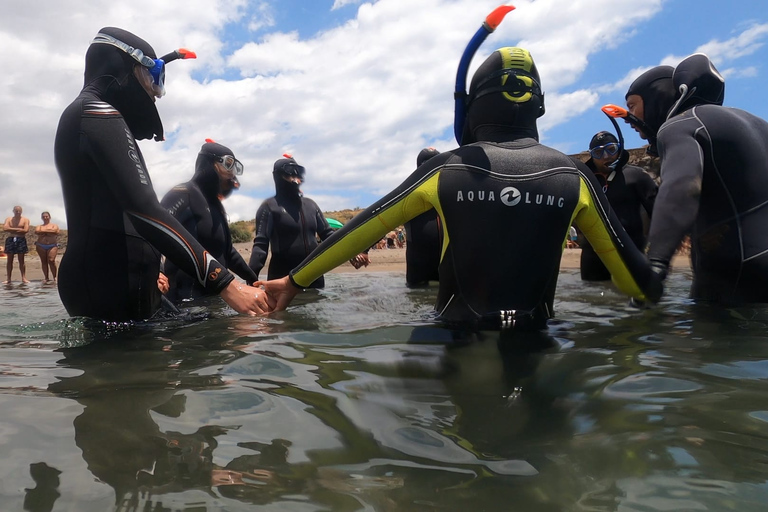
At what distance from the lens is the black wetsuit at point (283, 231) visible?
6293 millimetres

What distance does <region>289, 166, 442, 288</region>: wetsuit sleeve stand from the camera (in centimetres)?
227

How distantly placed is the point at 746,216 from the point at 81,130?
3439 mm

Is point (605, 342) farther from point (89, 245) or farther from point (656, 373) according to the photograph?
point (89, 245)

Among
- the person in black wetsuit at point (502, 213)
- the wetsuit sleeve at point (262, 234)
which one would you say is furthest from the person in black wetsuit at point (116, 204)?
the wetsuit sleeve at point (262, 234)

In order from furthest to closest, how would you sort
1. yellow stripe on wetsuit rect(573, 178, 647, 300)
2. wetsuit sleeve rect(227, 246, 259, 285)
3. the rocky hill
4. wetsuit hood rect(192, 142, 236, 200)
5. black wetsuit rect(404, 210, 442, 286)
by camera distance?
the rocky hill
black wetsuit rect(404, 210, 442, 286)
wetsuit hood rect(192, 142, 236, 200)
wetsuit sleeve rect(227, 246, 259, 285)
yellow stripe on wetsuit rect(573, 178, 647, 300)

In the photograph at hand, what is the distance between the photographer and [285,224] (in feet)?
20.8

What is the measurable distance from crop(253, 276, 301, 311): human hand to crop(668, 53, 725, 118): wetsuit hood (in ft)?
7.98

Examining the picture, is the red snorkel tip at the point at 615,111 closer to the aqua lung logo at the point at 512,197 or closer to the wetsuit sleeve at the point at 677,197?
the wetsuit sleeve at the point at 677,197

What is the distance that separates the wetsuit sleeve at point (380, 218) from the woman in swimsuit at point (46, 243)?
10.9 metres

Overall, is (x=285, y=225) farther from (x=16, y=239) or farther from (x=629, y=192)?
(x=16, y=239)

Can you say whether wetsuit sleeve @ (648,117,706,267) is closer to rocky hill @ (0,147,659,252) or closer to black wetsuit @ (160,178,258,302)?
black wetsuit @ (160,178,258,302)

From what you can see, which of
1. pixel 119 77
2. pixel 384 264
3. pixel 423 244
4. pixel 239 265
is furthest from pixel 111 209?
pixel 384 264

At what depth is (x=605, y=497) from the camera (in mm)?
1172

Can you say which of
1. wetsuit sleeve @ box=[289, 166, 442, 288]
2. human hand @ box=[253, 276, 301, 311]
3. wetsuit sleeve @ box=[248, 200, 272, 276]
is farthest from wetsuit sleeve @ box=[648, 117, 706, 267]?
wetsuit sleeve @ box=[248, 200, 272, 276]
